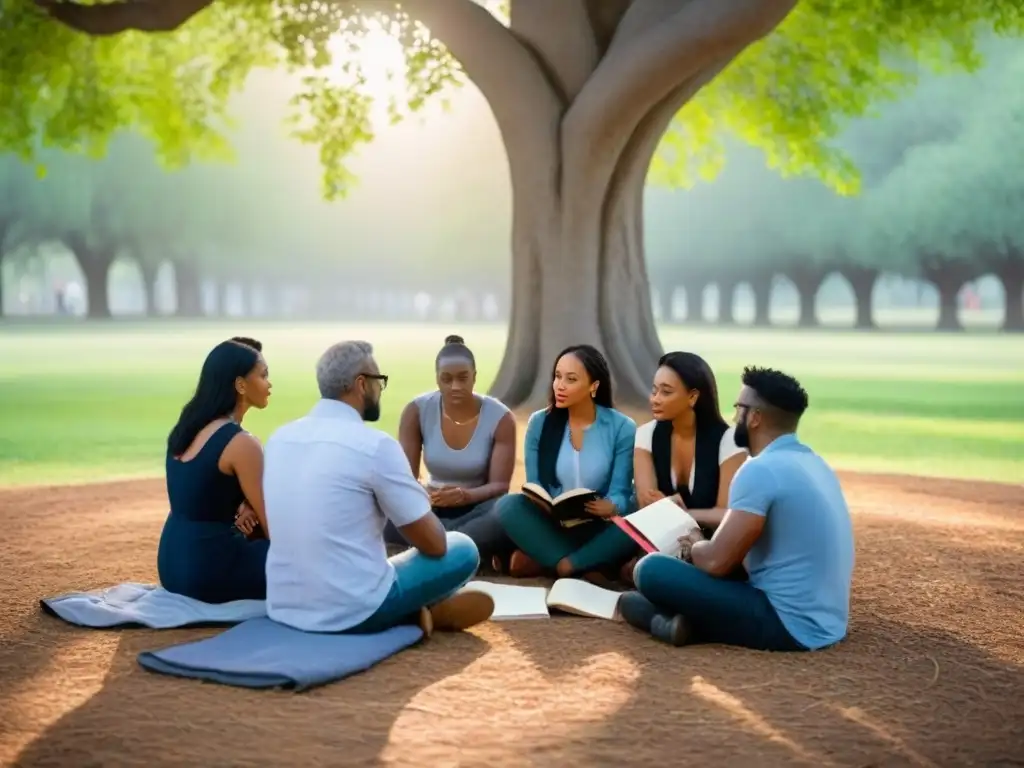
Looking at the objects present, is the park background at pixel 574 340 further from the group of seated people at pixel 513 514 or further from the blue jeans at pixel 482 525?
the blue jeans at pixel 482 525

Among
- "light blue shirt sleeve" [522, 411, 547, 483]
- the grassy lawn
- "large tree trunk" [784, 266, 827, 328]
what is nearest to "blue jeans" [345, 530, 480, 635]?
"light blue shirt sleeve" [522, 411, 547, 483]

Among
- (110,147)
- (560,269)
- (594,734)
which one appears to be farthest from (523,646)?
(110,147)

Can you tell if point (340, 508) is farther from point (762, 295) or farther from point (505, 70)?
point (762, 295)

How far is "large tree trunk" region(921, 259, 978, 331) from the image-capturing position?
1799 inches

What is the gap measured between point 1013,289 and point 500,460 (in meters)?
43.6

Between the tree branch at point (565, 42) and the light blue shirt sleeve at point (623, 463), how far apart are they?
7.20 meters

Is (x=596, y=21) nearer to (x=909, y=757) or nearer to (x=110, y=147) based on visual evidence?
(x=909, y=757)

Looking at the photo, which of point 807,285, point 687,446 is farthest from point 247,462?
point 807,285

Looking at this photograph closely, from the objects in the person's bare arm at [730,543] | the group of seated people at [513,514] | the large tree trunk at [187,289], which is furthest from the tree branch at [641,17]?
the large tree trunk at [187,289]

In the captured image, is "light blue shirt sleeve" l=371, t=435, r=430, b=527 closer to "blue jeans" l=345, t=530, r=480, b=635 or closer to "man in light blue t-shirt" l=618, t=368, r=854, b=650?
"blue jeans" l=345, t=530, r=480, b=635

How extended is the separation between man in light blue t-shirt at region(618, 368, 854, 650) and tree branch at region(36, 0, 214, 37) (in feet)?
31.4

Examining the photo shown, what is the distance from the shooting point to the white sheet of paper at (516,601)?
6.10 metres

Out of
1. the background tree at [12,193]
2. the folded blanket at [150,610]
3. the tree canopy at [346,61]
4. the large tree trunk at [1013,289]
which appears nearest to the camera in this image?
the folded blanket at [150,610]

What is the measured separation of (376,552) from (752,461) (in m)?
1.71
